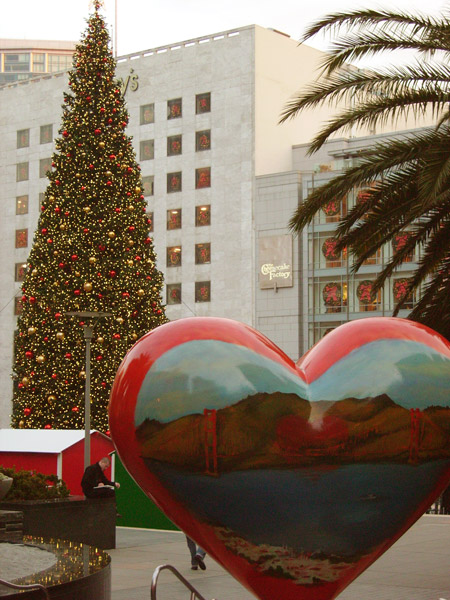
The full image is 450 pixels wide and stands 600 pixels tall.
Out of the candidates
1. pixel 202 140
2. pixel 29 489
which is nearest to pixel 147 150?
pixel 202 140

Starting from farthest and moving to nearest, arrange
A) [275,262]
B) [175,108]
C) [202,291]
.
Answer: [175,108] → [202,291] → [275,262]

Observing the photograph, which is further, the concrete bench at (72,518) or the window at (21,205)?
the window at (21,205)

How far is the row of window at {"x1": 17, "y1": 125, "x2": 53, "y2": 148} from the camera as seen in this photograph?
243ft

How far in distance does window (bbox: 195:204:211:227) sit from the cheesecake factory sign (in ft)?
13.6

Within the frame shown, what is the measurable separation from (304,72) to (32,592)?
208 feet

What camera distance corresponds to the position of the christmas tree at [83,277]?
94.2ft

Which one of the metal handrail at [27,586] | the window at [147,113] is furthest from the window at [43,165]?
the metal handrail at [27,586]

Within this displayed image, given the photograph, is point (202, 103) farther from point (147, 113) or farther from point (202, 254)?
point (202, 254)

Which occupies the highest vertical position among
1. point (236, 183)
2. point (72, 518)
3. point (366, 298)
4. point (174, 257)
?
point (236, 183)

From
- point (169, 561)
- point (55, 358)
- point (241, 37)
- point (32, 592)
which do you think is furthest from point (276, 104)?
point (32, 592)

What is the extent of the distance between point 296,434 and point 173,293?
60563 mm

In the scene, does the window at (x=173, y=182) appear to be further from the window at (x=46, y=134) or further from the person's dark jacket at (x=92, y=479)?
the person's dark jacket at (x=92, y=479)

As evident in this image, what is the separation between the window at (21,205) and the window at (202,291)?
15.9m

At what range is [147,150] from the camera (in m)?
68.4
